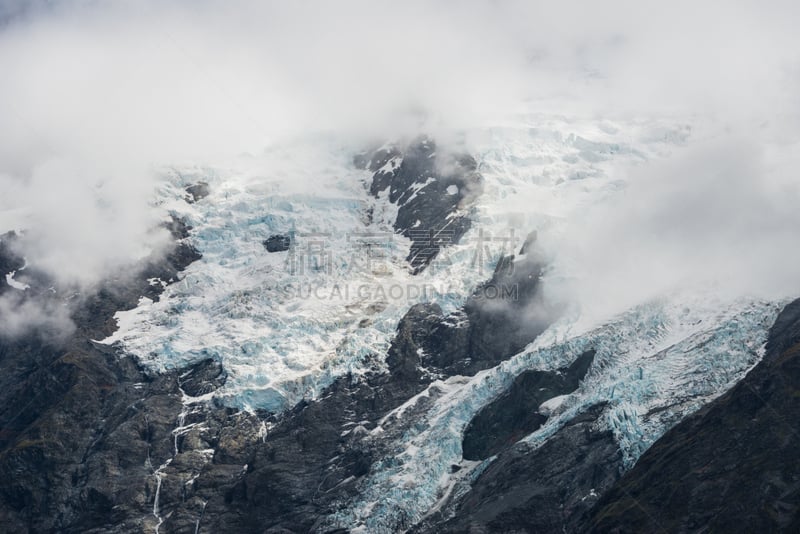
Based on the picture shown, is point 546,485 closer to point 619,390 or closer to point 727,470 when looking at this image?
point 619,390

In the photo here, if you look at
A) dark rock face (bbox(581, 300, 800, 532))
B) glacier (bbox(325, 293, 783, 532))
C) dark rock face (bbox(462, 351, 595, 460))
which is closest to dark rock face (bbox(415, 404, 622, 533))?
glacier (bbox(325, 293, 783, 532))

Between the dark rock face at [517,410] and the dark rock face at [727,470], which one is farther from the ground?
the dark rock face at [727,470]

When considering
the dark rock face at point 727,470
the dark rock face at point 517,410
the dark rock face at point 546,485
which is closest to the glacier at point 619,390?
the dark rock face at point 517,410

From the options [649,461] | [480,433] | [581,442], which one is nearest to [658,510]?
[649,461]

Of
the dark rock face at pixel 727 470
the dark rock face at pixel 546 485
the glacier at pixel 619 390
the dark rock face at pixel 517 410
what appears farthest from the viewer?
the dark rock face at pixel 517 410

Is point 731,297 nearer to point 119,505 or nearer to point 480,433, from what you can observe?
point 480,433

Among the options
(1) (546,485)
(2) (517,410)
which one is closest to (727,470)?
(1) (546,485)

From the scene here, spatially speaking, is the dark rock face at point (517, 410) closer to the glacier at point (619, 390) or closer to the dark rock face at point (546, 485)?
the glacier at point (619, 390)
